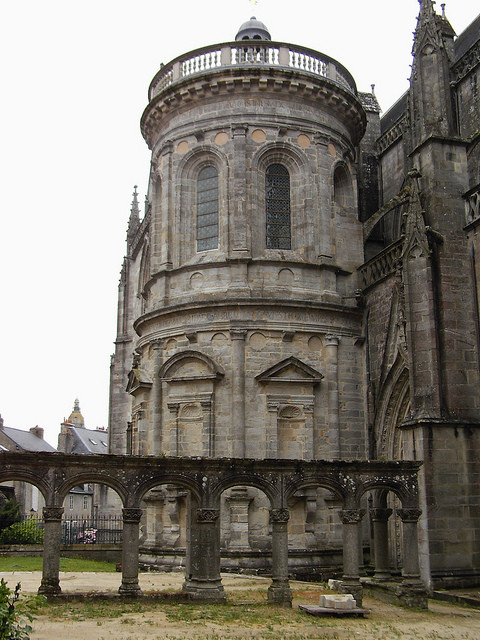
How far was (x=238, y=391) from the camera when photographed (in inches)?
882

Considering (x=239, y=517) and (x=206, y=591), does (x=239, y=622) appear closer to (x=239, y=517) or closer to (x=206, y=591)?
(x=206, y=591)

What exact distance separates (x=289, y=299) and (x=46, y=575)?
35.1 ft

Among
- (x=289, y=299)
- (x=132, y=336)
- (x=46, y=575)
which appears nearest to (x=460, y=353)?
(x=289, y=299)

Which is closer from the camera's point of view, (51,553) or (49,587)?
(49,587)

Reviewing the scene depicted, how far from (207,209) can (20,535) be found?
16.7m

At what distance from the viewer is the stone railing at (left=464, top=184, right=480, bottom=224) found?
19.0 meters

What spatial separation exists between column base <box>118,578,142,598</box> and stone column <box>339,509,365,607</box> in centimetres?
430

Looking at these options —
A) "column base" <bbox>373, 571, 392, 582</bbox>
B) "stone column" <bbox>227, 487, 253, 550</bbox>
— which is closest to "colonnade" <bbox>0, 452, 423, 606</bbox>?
"column base" <bbox>373, 571, 392, 582</bbox>

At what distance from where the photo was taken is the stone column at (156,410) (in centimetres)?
2344

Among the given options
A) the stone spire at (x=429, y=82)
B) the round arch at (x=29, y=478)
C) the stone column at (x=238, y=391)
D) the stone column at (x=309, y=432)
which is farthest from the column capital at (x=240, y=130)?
the round arch at (x=29, y=478)

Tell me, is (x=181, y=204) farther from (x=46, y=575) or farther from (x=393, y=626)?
(x=393, y=626)

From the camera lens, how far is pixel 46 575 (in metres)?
15.7

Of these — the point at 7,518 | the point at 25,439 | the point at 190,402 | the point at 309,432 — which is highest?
the point at 25,439

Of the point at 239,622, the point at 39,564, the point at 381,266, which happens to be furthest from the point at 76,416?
the point at 239,622
